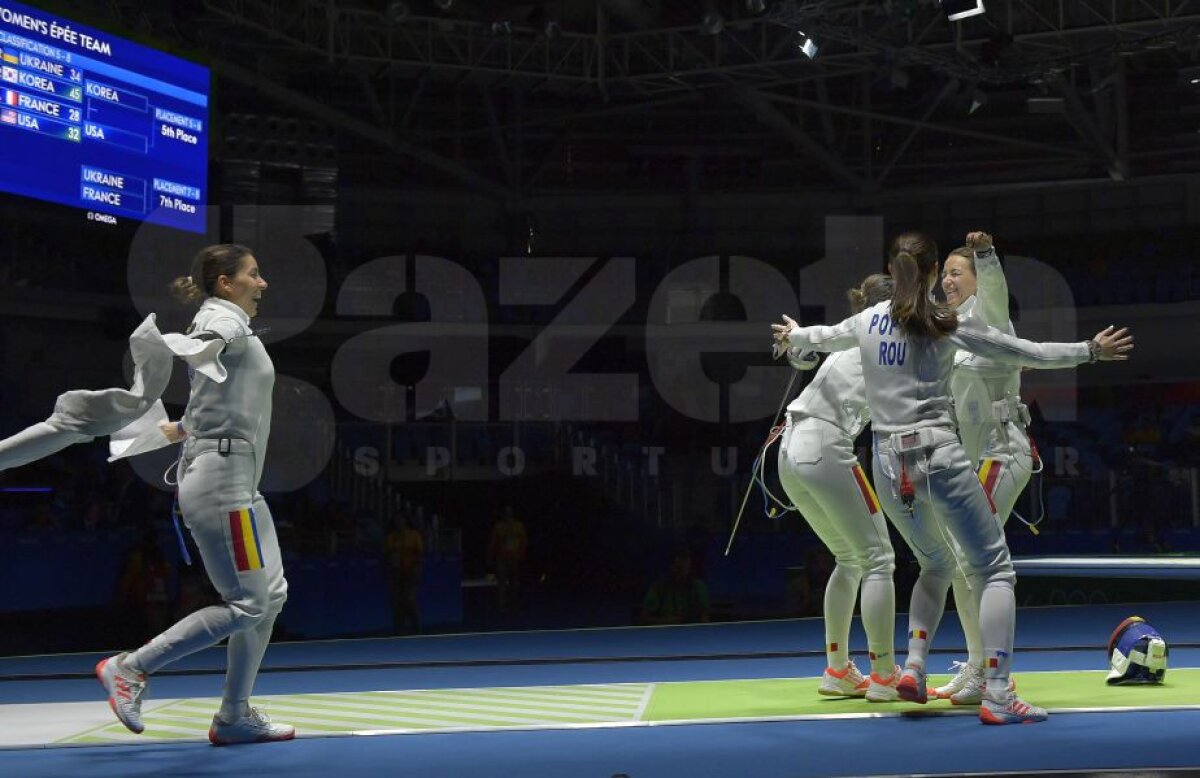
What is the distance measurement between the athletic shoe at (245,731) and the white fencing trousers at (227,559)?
0.46 ft

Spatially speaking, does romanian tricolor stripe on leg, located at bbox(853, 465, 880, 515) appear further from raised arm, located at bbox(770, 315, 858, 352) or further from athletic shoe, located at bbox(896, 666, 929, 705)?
athletic shoe, located at bbox(896, 666, 929, 705)

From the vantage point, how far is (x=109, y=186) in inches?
422

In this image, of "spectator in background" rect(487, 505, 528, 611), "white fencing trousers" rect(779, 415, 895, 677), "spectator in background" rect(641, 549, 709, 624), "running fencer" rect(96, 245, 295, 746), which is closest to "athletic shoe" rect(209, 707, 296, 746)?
"running fencer" rect(96, 245, 295, 746)

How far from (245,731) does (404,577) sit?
263 inches

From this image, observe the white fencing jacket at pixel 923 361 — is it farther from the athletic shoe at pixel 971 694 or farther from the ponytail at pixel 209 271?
the ponytail at pixel 209 271

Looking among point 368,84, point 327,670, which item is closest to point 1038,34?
point 368,84

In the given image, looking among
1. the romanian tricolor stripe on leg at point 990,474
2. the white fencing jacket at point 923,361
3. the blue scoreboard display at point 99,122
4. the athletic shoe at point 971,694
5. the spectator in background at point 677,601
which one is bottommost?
the spectator in background at point 677,601

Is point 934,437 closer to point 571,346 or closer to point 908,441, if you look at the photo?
point 908,441

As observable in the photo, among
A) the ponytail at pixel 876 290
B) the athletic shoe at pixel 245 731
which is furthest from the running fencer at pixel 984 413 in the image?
the athletic shoe at pixel 245 731

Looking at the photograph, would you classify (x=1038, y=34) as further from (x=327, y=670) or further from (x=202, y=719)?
(x=202, y=719)

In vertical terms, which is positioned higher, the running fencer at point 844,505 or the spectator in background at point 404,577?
the running fencer at point 844,505

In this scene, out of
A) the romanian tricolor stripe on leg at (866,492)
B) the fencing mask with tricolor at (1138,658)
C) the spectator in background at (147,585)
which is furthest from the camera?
the spectator in background at (147,585)

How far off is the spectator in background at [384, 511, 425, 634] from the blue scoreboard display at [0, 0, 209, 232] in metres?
3.16

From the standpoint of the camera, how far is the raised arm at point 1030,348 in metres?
5.01
